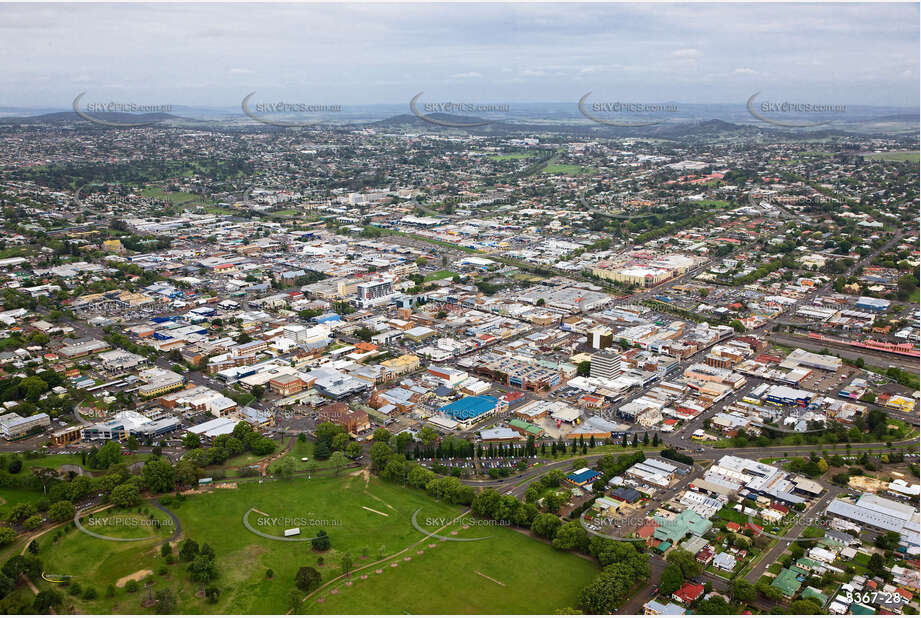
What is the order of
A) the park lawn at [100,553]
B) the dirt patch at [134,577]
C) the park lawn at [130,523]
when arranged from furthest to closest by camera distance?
the park lawn at [130,523]
the park lawn at [100,553]
the dirt patch at [134,577]

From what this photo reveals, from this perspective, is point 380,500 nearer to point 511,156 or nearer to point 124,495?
point 124,495

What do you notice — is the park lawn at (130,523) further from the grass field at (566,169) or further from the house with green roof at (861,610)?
the grass field at (566,169)

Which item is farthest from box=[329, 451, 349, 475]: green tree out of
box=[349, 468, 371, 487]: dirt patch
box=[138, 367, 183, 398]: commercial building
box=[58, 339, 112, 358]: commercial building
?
box=[58, 339, 112, 358]: commercial building

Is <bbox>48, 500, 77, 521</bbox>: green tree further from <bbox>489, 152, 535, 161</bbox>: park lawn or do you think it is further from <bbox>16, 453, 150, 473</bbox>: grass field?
<bbox>489, 152, 535, 161</bbox>: park lawn

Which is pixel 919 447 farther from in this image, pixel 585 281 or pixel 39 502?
pixel 39 502

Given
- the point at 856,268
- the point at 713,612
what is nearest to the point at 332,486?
the point at 713,612

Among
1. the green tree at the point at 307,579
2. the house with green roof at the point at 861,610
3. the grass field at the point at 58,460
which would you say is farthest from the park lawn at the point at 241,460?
the house with green roof at the point at 861,610

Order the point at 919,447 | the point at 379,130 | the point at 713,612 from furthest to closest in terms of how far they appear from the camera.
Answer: the point at 379,130 → the point at 919,447 → the point at 713,612
